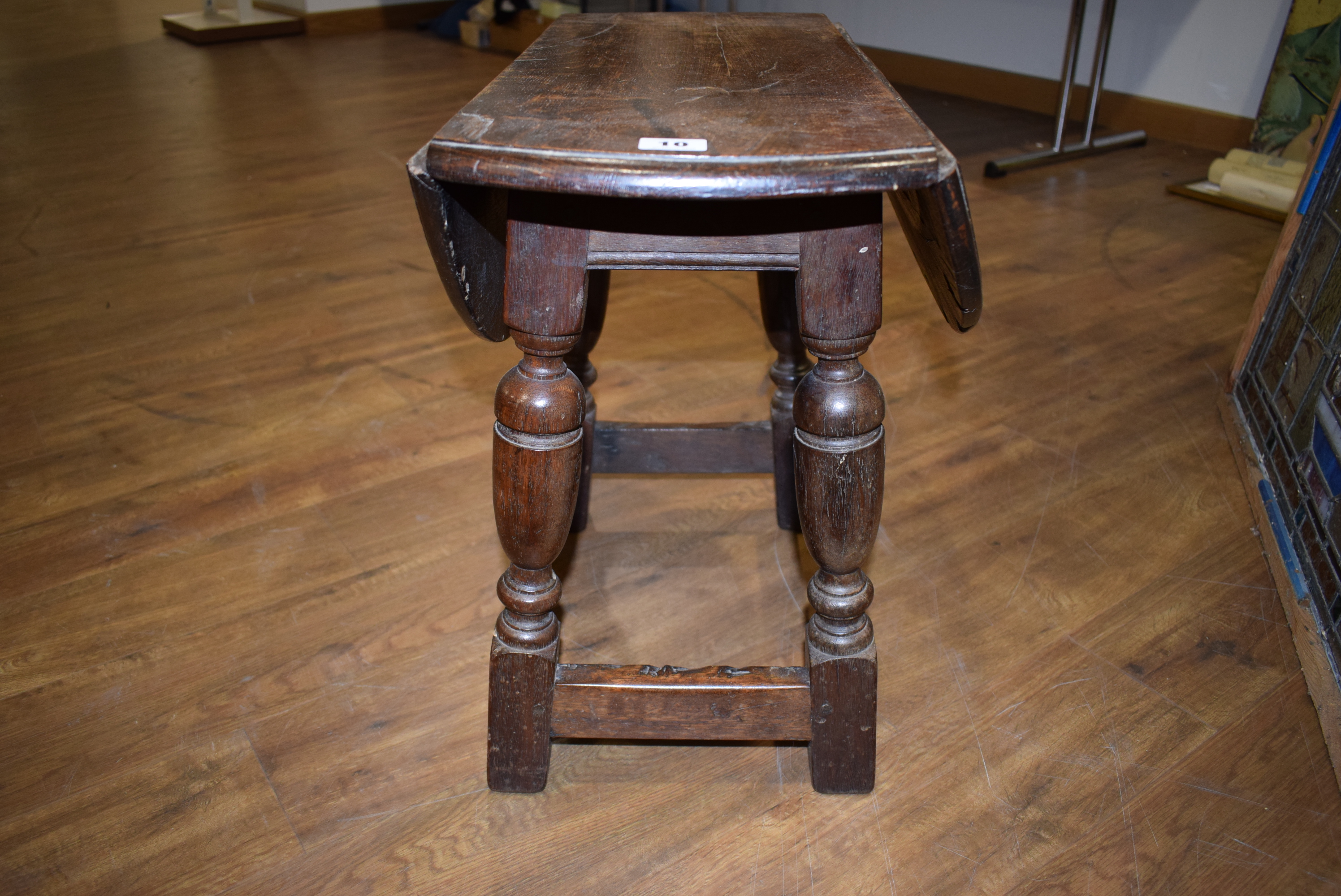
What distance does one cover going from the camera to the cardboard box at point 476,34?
15.8ft

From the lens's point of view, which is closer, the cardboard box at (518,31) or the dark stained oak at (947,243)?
the dark stained oak at (947,243)

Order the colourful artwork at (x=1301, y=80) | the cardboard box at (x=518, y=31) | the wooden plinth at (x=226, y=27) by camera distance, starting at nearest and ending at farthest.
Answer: the colourful artwork at (x=1301, y=80) < the cardboard box at (x=518, y=31) < the wooden plinth at (x=226, y=27)

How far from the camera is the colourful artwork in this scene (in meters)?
2.60

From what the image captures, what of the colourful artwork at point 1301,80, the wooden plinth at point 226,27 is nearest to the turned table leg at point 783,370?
the colourful artwork at point 1301,80

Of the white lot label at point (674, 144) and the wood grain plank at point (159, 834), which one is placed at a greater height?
the white lot label at point (674, 144)

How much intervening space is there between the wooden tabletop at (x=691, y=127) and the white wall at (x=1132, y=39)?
97.1 inches

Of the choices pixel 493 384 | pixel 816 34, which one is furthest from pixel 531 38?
pixel 816 34

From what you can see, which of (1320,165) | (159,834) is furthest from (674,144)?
(1320,165)

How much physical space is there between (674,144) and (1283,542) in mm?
1016

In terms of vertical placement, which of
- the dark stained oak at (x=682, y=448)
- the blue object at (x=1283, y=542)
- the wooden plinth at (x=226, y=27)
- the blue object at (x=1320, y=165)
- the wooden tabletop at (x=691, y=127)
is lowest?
the wooden plinth at (x=226, y=27)

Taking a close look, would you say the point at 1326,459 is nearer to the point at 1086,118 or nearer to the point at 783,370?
the point at 783,370

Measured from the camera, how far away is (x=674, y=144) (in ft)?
2.47

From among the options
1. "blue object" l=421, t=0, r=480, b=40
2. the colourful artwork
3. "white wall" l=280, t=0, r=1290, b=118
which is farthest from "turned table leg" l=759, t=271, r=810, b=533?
"blue object" l=421, t=0, r=480, b=40

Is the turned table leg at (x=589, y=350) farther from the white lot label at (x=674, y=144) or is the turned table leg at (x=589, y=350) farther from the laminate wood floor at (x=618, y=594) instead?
the white lot label at (x=674, y=144)
